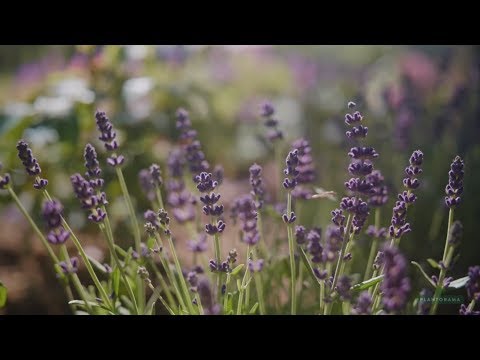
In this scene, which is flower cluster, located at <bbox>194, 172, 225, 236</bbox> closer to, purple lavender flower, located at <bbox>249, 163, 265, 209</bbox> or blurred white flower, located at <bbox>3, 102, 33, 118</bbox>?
purple lavender flower, located at <bbox>249, 163, 265, 209</bbox>

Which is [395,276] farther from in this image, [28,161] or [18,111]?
[18,111]

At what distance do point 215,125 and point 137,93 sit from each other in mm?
843

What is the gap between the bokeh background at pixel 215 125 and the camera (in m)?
2.00

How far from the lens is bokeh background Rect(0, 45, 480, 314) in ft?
6.55

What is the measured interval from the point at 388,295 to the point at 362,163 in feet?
0.91

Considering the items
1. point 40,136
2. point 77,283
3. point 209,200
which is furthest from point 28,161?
point 40,136

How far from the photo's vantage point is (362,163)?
1228mm

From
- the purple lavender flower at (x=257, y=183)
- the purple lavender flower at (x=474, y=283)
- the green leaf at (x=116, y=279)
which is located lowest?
the purple lavender flower at (x=474, y=283)

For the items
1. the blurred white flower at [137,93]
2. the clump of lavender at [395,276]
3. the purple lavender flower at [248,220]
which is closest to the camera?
the clump of lavender at [395,276]

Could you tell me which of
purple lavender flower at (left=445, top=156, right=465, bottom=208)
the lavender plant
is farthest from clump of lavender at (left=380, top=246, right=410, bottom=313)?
purple lavender flower at (left=445, top=156, right=465, bottom=208)

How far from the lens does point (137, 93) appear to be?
208 centimetres

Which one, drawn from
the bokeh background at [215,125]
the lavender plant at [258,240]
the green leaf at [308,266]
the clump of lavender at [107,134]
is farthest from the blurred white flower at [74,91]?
the green leaf at [308,266]

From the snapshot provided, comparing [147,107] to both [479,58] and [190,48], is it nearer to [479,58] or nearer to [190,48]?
[190,48]

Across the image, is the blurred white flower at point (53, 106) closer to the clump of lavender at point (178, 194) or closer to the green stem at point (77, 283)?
the clump of lavender at point (178, 194)
